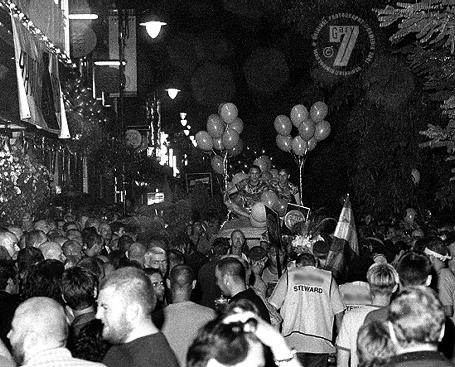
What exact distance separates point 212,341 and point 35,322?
4.82 ft

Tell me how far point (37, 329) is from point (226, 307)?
108 centimetres

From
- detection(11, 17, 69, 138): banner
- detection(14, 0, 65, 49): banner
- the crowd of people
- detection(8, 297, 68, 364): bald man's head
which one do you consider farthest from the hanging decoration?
detection(8, 297, 68, 364): bald man's head

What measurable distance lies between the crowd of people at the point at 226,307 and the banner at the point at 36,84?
2094mm

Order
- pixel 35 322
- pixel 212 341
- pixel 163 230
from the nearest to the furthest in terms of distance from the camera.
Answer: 1. pixel 212 341
2. pixel 35 322
3. pixel 163 230

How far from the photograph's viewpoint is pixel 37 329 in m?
5.11

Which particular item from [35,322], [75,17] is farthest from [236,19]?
[35,322]

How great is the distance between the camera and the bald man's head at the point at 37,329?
5094 millimetres

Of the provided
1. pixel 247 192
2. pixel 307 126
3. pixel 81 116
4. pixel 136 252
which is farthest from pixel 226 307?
pixel 81 116

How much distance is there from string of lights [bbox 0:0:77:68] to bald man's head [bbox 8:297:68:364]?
33.7ft

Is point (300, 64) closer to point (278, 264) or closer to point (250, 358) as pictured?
point (278, 264)

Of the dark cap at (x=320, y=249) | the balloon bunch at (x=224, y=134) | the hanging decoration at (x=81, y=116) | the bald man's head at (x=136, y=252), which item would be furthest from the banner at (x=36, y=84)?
the balloon bunch at (x=224, y=134)

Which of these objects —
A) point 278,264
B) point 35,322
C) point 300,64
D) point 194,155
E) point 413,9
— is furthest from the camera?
point 194,155

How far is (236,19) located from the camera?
113 ft

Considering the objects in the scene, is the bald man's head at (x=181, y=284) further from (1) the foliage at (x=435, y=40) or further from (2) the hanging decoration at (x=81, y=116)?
(2) the hanging decoration at (x=81, y=116)
